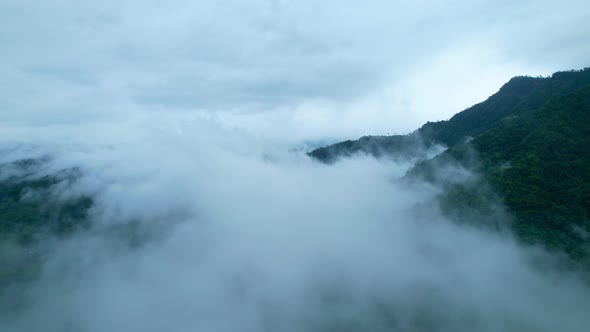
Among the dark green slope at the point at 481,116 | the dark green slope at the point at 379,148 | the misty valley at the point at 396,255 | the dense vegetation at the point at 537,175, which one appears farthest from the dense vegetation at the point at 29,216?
the dense vegetation at the point at 537,175

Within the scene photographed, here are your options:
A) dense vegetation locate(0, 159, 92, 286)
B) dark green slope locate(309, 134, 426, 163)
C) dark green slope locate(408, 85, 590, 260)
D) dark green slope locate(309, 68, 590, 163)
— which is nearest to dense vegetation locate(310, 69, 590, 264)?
dark green slope locate(408, 85, 590, 260)

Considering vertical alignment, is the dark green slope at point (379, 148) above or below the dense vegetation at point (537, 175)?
above

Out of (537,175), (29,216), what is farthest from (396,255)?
(29,216)

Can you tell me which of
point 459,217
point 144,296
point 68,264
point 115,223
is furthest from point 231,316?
point 115,223

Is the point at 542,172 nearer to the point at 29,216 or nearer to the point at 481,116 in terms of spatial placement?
the point at 481,116

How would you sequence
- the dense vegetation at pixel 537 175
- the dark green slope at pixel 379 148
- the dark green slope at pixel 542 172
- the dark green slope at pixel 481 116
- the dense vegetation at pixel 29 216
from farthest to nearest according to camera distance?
the dark green slope at pixel 379 148
the dense vegetation at pixel 29 216
the dark green slope at pixel 481 116
the dense vegetation at pixel 537 175
the dark green slope at pixel 542 172

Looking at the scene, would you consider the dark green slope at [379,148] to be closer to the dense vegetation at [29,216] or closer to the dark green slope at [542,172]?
the dark green slope at [542,172]

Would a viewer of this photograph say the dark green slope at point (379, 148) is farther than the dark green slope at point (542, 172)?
Yes
